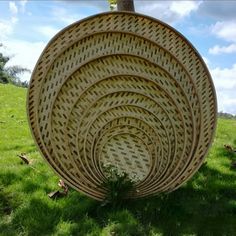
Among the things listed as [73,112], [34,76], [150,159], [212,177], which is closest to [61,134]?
[73,112]

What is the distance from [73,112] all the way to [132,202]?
4.14ft

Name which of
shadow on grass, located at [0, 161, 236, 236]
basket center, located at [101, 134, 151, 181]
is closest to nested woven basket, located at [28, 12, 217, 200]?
basket center, located at [101, 134, 151, 181]

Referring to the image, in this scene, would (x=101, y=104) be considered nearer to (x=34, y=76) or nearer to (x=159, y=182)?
(x=34, y=76)

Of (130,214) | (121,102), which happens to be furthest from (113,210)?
(121,102)

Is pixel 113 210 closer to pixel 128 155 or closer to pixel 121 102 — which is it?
pixel 128 155

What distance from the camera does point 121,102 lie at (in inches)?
205

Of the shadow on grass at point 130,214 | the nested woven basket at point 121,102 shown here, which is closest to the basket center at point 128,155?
the nested woven basket at point 121,102

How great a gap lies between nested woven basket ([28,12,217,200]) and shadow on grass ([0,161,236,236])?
0.81 ft

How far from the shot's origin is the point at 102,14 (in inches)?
196

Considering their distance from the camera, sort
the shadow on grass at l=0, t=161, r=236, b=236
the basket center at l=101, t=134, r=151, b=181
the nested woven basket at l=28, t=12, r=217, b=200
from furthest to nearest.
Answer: the basket center at l=101, t=134, r=151, b=181 < the nested woven basket at l=28, t=12, r=217, b=200 < the shadow on grass at l=0, t=161, r=236, b=236

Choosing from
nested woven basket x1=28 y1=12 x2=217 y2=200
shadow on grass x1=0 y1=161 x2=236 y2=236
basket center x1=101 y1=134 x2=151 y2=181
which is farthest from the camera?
basket center x1=101 y1=134 x2=151 y2=181

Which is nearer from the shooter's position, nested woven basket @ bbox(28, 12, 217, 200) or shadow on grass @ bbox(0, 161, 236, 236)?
shadow on grass @ bbox(0, 161, 236, 236)

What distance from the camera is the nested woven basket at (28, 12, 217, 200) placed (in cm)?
508

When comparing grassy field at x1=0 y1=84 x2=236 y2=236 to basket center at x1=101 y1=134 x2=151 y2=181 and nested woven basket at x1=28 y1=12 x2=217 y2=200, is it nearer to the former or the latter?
nested woven basket at x1=28 y1=12 x2=217 y2=200
